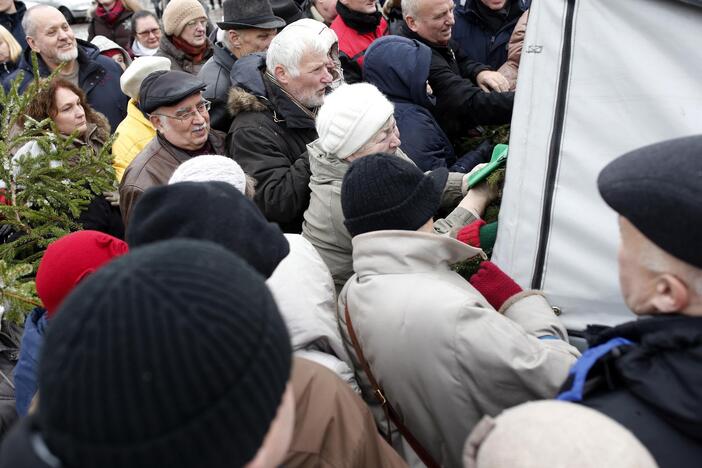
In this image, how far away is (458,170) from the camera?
11.2ft

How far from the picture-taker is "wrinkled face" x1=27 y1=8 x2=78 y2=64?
4.93 metres

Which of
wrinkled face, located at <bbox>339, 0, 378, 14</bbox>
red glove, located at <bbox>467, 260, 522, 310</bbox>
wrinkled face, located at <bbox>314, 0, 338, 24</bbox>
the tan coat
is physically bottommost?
red glove, located at <bbox>467, 260, 522, 310</bbox>

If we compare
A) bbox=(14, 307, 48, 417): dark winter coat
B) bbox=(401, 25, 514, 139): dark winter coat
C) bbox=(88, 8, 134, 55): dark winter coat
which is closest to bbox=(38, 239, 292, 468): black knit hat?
bbox=(14, 307, 48, 417): dark winter coat

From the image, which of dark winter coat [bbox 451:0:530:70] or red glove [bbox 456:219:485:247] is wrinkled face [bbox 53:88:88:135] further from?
dark winter coat [bbox 451:0:530:70]

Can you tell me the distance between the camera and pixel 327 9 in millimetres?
6172

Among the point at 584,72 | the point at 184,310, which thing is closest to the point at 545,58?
the point at 584,72

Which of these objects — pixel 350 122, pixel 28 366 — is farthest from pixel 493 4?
pixel 28 366

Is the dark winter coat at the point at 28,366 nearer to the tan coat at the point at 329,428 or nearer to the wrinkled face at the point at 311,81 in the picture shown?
the tan coat at the point at 329,428

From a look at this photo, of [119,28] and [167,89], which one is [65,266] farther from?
[119,28]

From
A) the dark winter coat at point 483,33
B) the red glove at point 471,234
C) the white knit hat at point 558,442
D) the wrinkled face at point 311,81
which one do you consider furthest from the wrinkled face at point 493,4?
the white knit hat at point 558,442

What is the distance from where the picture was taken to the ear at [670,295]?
4.42ft

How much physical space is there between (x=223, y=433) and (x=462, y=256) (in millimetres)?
1339

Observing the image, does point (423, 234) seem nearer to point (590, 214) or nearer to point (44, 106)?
point (590, 214)

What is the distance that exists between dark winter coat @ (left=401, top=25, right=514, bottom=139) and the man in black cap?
231 cm
